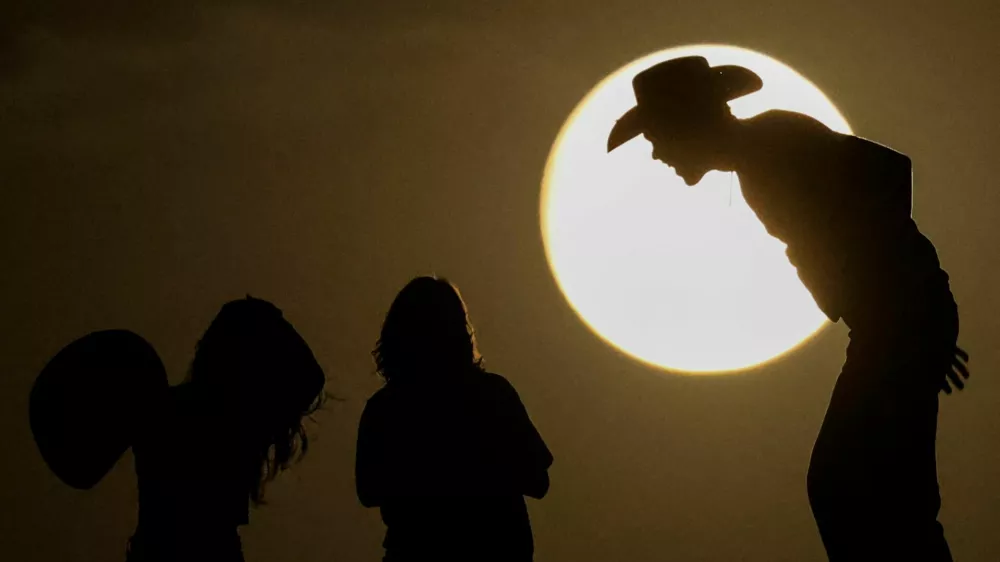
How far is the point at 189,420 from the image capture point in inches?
125

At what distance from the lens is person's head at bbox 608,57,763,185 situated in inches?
116

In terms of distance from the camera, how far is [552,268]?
14234 mm

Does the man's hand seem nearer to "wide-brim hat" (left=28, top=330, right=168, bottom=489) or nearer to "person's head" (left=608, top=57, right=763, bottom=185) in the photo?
"person's head" (left=608, top=57, right=763, bottom=185)

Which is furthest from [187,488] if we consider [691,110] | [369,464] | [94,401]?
[691,110]

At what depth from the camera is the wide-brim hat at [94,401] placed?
9.71 ft

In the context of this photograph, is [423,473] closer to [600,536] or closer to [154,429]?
[154,429]

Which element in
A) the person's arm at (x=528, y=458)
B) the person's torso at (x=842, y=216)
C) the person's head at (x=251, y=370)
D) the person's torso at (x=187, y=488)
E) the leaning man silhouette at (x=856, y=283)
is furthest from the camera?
the person's arm at (x=528, y=458)

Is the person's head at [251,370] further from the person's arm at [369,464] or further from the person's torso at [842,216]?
the person's torso at [842,216]

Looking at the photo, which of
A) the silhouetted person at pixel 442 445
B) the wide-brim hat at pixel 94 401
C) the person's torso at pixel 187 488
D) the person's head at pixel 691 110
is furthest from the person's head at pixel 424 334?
the person's head at pixel 691 110

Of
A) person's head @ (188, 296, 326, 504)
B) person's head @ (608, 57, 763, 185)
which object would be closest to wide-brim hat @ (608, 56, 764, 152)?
person's head @ (608, 57, 763, 185)

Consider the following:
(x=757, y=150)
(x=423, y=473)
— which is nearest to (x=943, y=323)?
(x=757, y=150)

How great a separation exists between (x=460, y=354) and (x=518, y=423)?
0.29 m

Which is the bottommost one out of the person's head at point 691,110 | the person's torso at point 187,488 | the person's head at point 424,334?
the person's torso at point 187,488

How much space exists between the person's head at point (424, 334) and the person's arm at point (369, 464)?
0.17 metres
